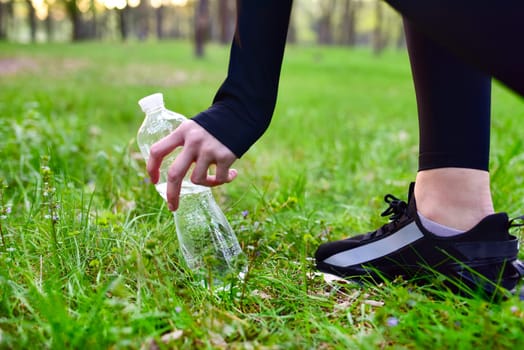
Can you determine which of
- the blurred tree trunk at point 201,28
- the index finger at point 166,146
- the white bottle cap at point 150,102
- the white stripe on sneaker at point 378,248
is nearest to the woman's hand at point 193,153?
the index finger at point 166,146

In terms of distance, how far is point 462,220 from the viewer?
4.76 feet

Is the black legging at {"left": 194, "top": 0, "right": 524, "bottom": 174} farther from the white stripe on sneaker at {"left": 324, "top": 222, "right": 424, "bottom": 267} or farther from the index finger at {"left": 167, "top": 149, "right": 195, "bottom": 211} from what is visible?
the white stripe on sneaker at {"left": 324, "top": 222, "right": 424, "bottom": 267}

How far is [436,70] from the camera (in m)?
1.45

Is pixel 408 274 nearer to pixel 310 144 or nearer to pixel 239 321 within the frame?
pixel 239 321

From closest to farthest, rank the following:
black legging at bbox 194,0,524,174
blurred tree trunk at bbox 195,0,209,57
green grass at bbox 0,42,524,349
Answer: black legging at bbox 194,0,524,174 < green grass at bbox 0,42,524,349 < blurred tree trunk at bbox 195,0,209,57

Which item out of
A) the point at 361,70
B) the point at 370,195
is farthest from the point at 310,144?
the point at 361,70

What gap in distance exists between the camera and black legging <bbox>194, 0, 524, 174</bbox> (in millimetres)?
1015

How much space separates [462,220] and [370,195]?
1259 mm

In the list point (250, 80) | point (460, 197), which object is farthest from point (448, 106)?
point (250, 80)

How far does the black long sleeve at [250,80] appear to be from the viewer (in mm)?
1198

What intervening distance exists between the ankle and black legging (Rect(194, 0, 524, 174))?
0.03 meters

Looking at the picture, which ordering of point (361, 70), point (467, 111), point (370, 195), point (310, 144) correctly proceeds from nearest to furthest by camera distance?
point (467, 111) → point (370, 195) → point (310, 144) → point (361, 70)

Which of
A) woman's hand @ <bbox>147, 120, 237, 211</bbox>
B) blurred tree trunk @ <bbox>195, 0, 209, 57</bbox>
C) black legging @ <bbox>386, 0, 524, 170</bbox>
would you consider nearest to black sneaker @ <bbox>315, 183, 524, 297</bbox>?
black legging @ <bbox>386, 0, 524, 170</bbox>

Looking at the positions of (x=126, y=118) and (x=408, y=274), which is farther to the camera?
(x=126, y=118)
